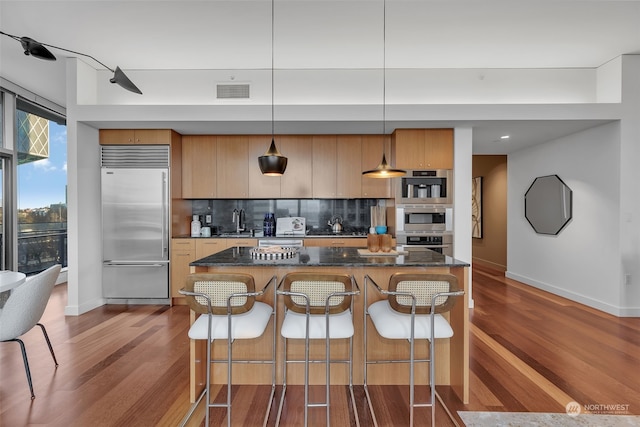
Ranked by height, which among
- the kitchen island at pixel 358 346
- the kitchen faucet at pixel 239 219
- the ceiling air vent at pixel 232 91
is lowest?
the kitchen island at pixel 358 346

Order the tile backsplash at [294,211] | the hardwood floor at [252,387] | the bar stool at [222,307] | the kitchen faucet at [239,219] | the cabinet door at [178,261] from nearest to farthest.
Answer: the bar stool at [222,307] < the hardwood floor at [252,387] < the cabinet door at [178,261] < the kitchen faucet at [239,219] < the tile backsplash at [294,211]

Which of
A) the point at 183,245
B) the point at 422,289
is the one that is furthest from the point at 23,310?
the point at 422,289

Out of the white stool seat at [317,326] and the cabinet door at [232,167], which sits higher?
the cabinet door at [232,167]

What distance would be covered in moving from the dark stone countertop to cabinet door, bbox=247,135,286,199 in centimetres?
Result: 220

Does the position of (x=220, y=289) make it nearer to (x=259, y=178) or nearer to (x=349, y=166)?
(x=259, y=178)

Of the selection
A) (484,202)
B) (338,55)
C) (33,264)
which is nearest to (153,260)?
(33,264)

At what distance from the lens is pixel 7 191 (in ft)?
15.0

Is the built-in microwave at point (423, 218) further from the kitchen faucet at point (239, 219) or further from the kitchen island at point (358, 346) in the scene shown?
the kitchen faucet at point (239, 219)

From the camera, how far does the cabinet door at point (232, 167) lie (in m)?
4.84

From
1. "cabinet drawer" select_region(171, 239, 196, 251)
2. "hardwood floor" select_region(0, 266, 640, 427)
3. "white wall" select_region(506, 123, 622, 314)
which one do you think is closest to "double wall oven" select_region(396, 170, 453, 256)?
"hardwood floor" select_region(0, 266, 640, 427)

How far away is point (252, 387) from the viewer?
2412 millimetres

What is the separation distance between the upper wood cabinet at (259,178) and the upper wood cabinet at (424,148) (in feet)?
6.03

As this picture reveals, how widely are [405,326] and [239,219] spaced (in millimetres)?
3766

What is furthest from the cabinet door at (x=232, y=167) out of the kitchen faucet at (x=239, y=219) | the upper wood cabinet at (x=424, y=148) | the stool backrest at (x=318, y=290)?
the stool backrest at (x=318, y=290)
